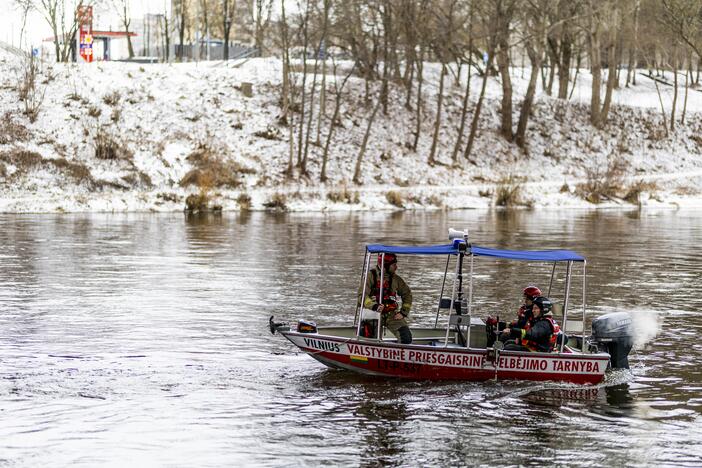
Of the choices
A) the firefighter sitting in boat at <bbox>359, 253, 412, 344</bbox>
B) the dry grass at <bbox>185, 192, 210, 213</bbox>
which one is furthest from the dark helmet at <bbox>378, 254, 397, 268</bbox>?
the dry grass at <bbox>185, 192, 210, 213</bbox>

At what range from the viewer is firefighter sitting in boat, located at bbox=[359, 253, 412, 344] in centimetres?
1562

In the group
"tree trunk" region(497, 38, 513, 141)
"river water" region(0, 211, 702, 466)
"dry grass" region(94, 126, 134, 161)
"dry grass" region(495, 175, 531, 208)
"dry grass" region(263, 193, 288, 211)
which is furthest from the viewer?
"tree trunk" region(497, 38, 513, 141)

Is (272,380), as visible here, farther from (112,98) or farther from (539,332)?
(112,98)

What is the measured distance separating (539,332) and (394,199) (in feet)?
128

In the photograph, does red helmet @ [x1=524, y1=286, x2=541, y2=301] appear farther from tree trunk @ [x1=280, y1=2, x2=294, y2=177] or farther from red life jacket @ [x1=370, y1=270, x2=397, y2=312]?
tree trunk @ [x1=280, y1=2, x2=294, y2=177]

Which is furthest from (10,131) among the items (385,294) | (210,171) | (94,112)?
(385,294)

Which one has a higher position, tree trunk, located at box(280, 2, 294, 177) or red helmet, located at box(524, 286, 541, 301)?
tree trunk, located at box(280, 2, 294, 177)

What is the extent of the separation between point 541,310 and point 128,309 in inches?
381

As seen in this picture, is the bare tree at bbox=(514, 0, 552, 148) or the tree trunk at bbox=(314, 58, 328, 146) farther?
the bare tree at bbox=(514, 0, 552, 148)

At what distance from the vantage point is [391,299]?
15609mm

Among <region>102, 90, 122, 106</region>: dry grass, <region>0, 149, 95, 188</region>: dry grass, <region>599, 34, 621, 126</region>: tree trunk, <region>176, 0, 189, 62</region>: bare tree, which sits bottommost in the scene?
<region>0, 149, 95, 188</region>: dry grass

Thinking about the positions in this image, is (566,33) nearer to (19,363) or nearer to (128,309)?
(128,309)

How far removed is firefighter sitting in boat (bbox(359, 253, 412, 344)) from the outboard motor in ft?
9.46

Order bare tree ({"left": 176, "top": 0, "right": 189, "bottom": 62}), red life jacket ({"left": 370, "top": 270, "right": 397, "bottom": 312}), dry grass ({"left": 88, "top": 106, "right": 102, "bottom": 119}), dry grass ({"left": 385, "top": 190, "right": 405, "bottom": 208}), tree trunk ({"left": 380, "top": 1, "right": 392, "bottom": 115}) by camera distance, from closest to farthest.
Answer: red life jacket ({"left": 370, "top": 270, "right": 397, "bottom": 312}) → dry grass ({"left": 385, "top": 190, "right": 405, "bottom": 208}) → dry grass ({"left": 88, "top": 106, "right": 102, "bottom": 119}) → tree trunk ({"left": 380, "top": 1, "right": 392, "bottom": 115}) → bare tree ({"left": 176, "top": 0, "right": 189, "bottom": 62})
